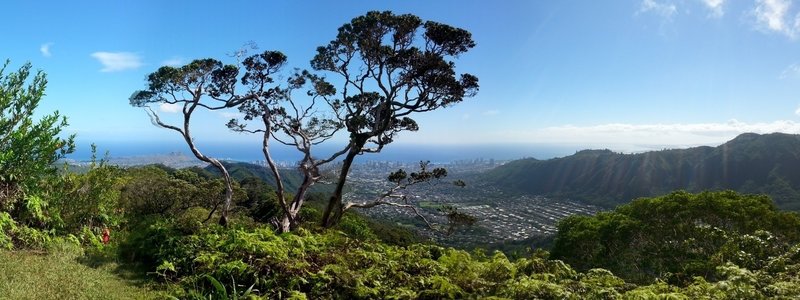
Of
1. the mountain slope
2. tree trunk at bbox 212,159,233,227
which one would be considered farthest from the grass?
the mountain slope

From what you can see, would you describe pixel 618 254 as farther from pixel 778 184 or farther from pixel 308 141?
pixel 778 184

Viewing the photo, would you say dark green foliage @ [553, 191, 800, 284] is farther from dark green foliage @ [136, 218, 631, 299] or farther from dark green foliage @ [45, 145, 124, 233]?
dark green foliage @ [45, 145, 124, 233]

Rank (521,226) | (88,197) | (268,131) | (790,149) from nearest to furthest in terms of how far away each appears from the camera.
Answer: (88,197)
(268,131)
(521,226)
(790,149)

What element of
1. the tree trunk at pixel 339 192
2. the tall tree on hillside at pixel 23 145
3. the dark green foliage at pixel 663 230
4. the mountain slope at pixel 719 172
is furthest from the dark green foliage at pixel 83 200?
the mountain slope at pixel 719 172

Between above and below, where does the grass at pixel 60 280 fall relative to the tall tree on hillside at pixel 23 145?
below

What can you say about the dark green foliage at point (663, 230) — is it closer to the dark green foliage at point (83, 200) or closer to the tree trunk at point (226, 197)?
the tree trunk at point (226, 197)

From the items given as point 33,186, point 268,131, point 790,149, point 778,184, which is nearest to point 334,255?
point 33,186
